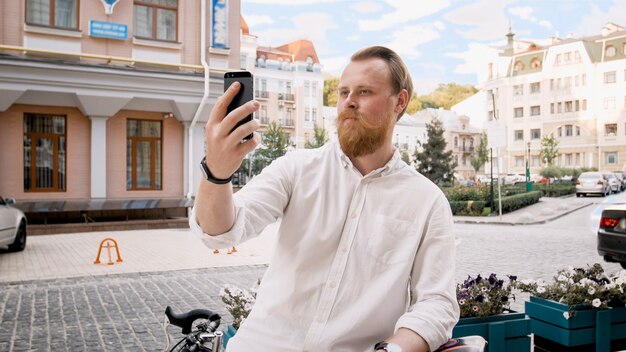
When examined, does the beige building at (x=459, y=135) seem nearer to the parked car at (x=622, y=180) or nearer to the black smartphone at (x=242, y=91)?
the parked car at (x=622, y=180)

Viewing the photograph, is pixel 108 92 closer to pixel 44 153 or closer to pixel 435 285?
pixel 44 153

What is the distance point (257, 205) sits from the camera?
2.11 m

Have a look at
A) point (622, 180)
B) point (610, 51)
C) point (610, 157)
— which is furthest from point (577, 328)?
point (610, 51)

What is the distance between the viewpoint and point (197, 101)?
1975 centimetres

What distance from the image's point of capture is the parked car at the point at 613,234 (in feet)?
30.7

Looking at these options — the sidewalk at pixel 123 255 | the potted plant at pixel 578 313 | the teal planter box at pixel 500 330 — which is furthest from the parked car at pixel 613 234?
the sidewalk at pixel 123 255

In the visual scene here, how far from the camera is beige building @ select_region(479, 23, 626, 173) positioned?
6531cm

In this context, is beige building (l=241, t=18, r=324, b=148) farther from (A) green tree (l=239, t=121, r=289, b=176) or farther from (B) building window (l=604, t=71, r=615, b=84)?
(B) building window (l=604, t=71, r=615, b=84)

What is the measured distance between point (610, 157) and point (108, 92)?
208ft

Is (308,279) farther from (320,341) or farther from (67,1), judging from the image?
(67,1)

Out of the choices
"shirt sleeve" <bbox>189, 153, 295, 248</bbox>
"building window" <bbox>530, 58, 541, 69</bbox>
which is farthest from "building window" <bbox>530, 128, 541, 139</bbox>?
"shirt sleeve" <bbox>189, 153, 295, 248</bbox>

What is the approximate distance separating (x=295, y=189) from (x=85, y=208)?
694 inches

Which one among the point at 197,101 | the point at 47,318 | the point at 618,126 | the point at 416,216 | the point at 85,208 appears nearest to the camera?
the point at 416,216

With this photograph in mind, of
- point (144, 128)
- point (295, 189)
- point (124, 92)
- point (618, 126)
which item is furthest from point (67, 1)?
point (618, 126)
